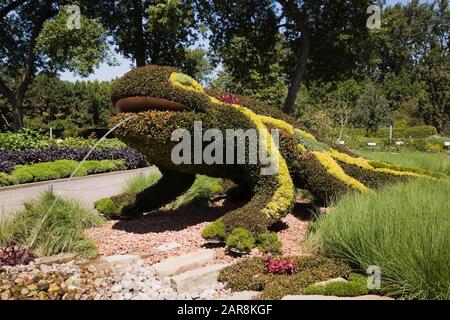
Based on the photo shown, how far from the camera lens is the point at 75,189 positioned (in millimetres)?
11391

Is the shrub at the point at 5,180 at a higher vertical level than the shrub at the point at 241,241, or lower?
higher

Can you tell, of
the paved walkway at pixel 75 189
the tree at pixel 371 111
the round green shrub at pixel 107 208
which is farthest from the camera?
the tree at pixel 371 111

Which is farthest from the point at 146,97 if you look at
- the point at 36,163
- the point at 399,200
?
the point at 36,163

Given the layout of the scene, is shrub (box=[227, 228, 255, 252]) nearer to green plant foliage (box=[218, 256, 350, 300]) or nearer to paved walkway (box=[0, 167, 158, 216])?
green plant foliage (box=[218, 256, 350, 300])

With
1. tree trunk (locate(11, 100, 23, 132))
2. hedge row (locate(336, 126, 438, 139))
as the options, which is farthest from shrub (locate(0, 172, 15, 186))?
hedge row (locate(336, 126, 438, 139))

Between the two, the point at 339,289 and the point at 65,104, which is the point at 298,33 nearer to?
the point at 339,289

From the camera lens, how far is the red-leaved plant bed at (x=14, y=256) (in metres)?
4.55

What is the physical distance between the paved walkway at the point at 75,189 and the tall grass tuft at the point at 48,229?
262cm

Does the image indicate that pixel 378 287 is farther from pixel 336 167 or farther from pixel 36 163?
pixel 36 163

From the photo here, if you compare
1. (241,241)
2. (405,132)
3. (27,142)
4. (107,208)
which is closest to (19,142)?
(27,142)

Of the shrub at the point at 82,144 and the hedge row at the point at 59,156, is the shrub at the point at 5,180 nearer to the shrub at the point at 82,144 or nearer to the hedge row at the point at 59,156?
the hedge row at the point at 59,156

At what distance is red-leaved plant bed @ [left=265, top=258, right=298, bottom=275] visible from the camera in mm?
4352

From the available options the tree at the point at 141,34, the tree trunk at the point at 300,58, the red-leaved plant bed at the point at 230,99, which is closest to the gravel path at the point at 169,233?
the red-leaved plant bed at the point at 230,99
